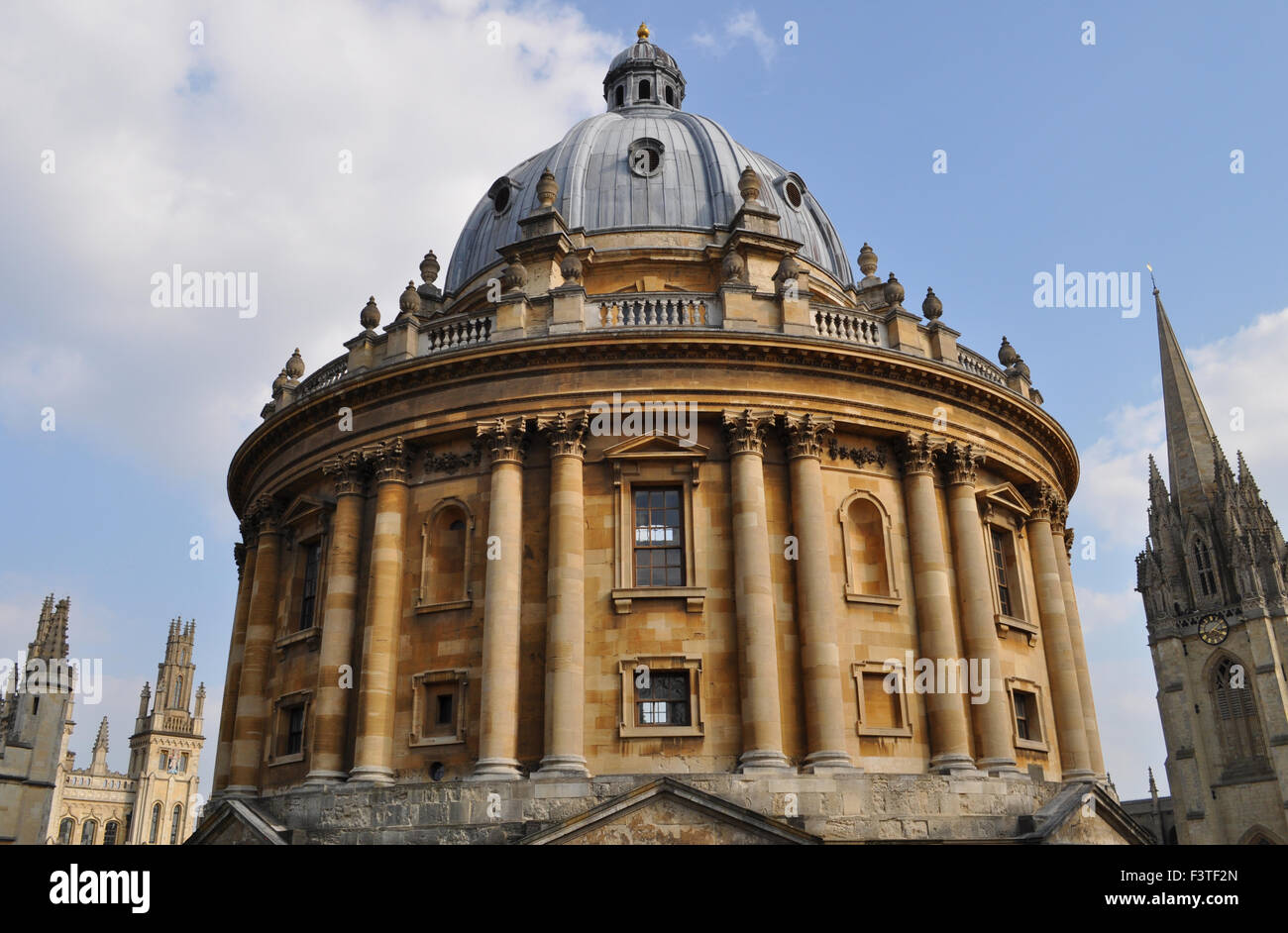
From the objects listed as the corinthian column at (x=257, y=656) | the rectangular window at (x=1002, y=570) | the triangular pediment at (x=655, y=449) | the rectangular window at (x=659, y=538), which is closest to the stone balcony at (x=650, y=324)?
the triangular pediment at (x=655, y=449)

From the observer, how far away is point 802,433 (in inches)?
931

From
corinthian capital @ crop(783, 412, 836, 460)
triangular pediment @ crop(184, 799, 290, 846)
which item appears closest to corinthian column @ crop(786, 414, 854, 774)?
corinthian capital @ crop(783, 412, 836, 460)

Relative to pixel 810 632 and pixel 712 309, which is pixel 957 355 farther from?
pixel 810 632

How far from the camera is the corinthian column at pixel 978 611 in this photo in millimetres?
22906

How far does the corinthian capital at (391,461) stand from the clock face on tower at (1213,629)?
7733cm

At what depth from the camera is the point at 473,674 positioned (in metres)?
22.5

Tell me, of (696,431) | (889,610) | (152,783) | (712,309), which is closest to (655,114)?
(712,309)

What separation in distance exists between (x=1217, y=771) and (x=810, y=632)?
236ft

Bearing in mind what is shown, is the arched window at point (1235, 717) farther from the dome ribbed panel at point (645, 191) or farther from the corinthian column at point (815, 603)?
the corinthian column at point (815, 603)

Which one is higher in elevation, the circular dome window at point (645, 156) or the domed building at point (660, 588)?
the circular dome window at point (645, 156)

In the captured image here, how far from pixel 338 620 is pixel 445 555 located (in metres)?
2.91
